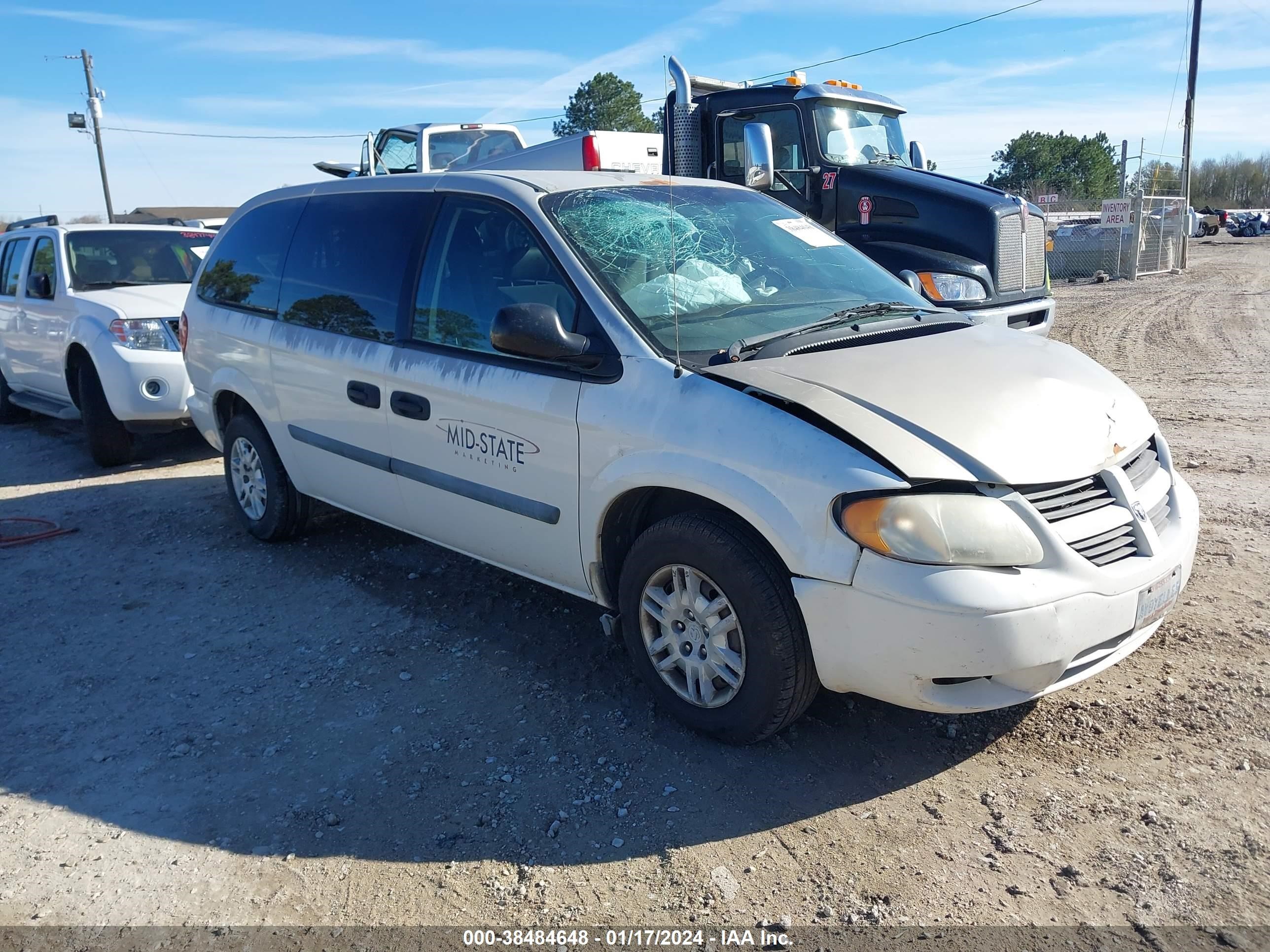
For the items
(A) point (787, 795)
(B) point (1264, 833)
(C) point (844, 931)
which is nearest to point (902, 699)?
(A) point (787, 795)

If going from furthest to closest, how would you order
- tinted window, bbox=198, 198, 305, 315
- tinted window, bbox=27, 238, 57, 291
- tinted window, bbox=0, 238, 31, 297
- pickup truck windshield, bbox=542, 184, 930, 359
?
tinted window, bbox=0, 238, 31, 297 → tinted window, bbox=27, 238, 57, 291 → tinted window, bbox=198, 198, 305, 315 → pickup truck windshield, bbox=542, 184, 930, 359

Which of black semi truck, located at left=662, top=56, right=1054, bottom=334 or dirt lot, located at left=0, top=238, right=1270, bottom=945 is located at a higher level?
black semi truck, located at left=662, top=56, right=1054, bottom=334

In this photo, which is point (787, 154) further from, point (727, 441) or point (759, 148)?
point (727, 441)

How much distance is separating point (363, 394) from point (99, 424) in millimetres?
4426

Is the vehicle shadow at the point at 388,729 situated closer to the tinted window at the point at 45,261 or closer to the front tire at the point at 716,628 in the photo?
the front tire at the point at 716,628

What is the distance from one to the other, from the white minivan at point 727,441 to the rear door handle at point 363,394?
0.06 ft

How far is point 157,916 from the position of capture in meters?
2.78

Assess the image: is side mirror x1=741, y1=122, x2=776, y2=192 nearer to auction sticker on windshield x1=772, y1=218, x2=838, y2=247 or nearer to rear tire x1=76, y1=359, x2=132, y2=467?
Answer: auction sticker on windshield x1=772, y1=218, x2=838, y2=247

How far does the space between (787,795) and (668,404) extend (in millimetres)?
1324

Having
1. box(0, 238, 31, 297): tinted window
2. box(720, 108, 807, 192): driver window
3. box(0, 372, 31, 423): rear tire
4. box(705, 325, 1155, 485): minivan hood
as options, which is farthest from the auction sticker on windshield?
box(0, 372, 31, 423): rear tire

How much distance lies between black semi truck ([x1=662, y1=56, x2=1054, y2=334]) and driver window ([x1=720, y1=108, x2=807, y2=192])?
0.03 feet

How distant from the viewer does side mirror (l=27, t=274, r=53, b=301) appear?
8.37 metres

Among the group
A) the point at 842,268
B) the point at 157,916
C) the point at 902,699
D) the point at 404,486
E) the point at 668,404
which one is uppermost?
the point at 842,268

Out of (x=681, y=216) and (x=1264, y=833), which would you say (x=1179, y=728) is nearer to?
(x=1264, y=833)
